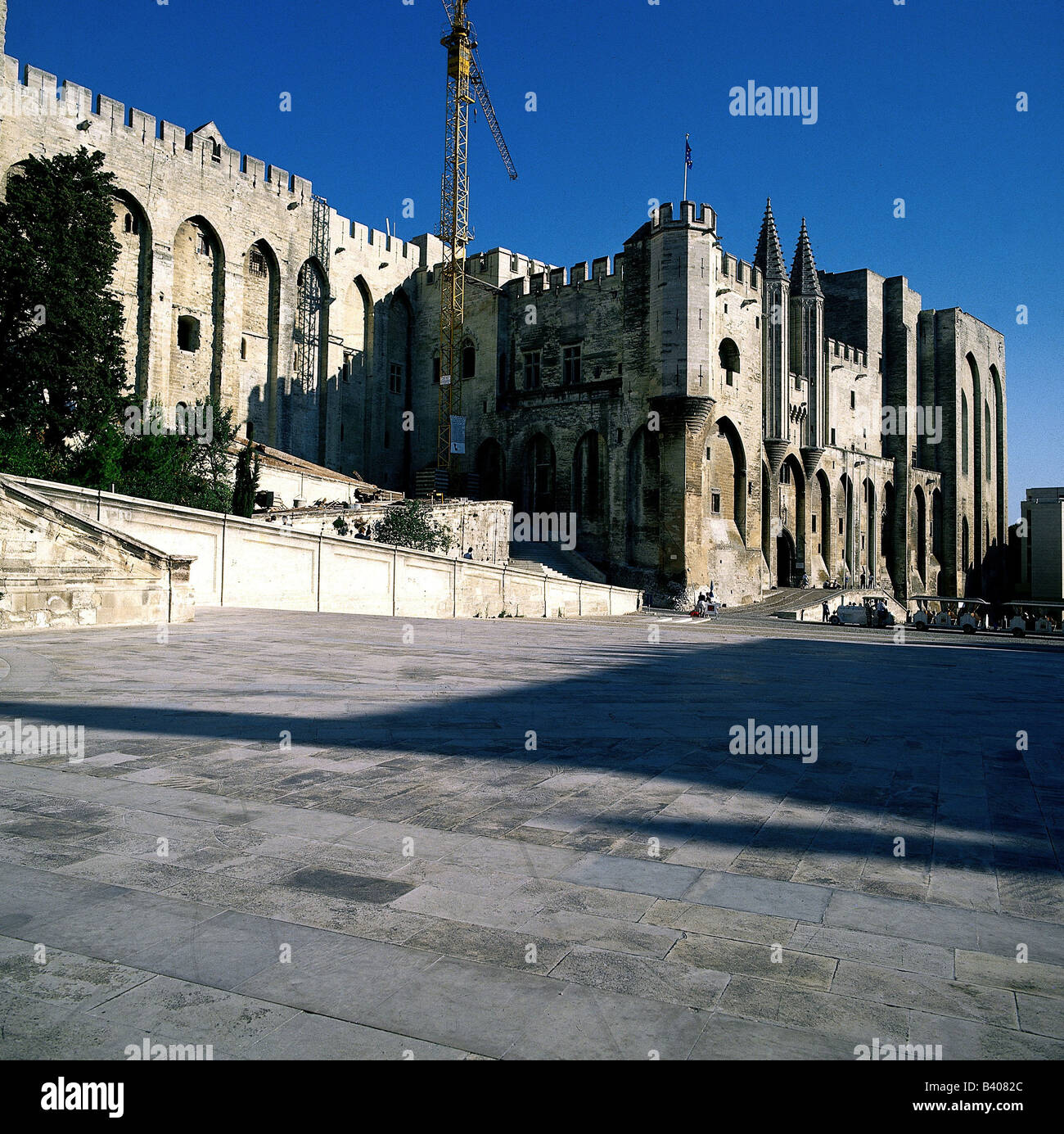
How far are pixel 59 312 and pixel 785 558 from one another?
37431mm

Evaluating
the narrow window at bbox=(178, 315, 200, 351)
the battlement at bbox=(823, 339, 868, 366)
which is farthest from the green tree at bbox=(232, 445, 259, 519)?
the battlement at bbox=(823, 339, 868, 366)

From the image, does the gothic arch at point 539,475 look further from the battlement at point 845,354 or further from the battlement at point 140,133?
the battlement at point 845,354

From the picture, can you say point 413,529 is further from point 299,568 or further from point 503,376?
point 503,376

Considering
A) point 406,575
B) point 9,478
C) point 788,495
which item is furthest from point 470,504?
point 788,495

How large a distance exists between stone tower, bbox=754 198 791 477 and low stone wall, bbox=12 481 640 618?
22.1m

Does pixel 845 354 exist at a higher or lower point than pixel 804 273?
lower

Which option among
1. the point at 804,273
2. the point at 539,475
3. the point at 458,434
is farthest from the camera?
the point at 804,273

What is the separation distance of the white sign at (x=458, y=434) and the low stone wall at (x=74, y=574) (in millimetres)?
29283

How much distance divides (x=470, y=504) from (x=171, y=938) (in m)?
29.6

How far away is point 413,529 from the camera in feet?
93.4

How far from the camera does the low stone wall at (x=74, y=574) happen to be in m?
12.5

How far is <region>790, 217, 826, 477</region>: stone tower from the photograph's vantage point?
48.2 m

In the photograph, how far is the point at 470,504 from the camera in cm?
3212

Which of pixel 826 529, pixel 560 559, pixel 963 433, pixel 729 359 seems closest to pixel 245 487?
pixel 560 559
